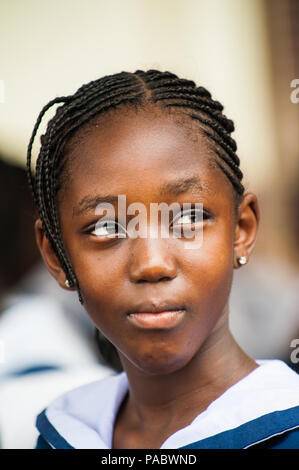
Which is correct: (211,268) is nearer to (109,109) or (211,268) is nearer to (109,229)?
(109,229)

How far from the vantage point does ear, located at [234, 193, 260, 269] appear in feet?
4.08

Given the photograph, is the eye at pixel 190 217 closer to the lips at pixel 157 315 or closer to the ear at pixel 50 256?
the lips at pixel 157 315

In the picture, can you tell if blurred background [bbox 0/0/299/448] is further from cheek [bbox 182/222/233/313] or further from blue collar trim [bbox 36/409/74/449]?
cheek [bbox 182/222/233/313]

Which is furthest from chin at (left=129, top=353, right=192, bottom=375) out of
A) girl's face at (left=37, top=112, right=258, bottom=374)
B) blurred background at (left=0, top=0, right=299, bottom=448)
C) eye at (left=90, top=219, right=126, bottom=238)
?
blurred background at (left=0, top=0, right=299, bottom=448)

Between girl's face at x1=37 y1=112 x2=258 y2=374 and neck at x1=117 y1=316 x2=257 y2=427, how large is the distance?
0.21 ft

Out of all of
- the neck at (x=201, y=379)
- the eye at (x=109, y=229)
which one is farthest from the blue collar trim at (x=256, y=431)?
the eye at (x=109, y=229)

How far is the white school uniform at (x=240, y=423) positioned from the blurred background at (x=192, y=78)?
2.90 feet

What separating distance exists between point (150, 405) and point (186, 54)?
154 centimetres

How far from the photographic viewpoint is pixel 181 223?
1092 millimetres

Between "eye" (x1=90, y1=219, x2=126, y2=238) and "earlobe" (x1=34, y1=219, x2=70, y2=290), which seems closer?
"eye" (x1=90, y1=219, x2=126, y2=238)

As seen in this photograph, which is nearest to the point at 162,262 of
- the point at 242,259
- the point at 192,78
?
the point at 242,259

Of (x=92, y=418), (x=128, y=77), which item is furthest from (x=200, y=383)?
(x=128, y=77)

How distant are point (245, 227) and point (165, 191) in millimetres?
271

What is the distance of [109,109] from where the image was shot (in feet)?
3.82
